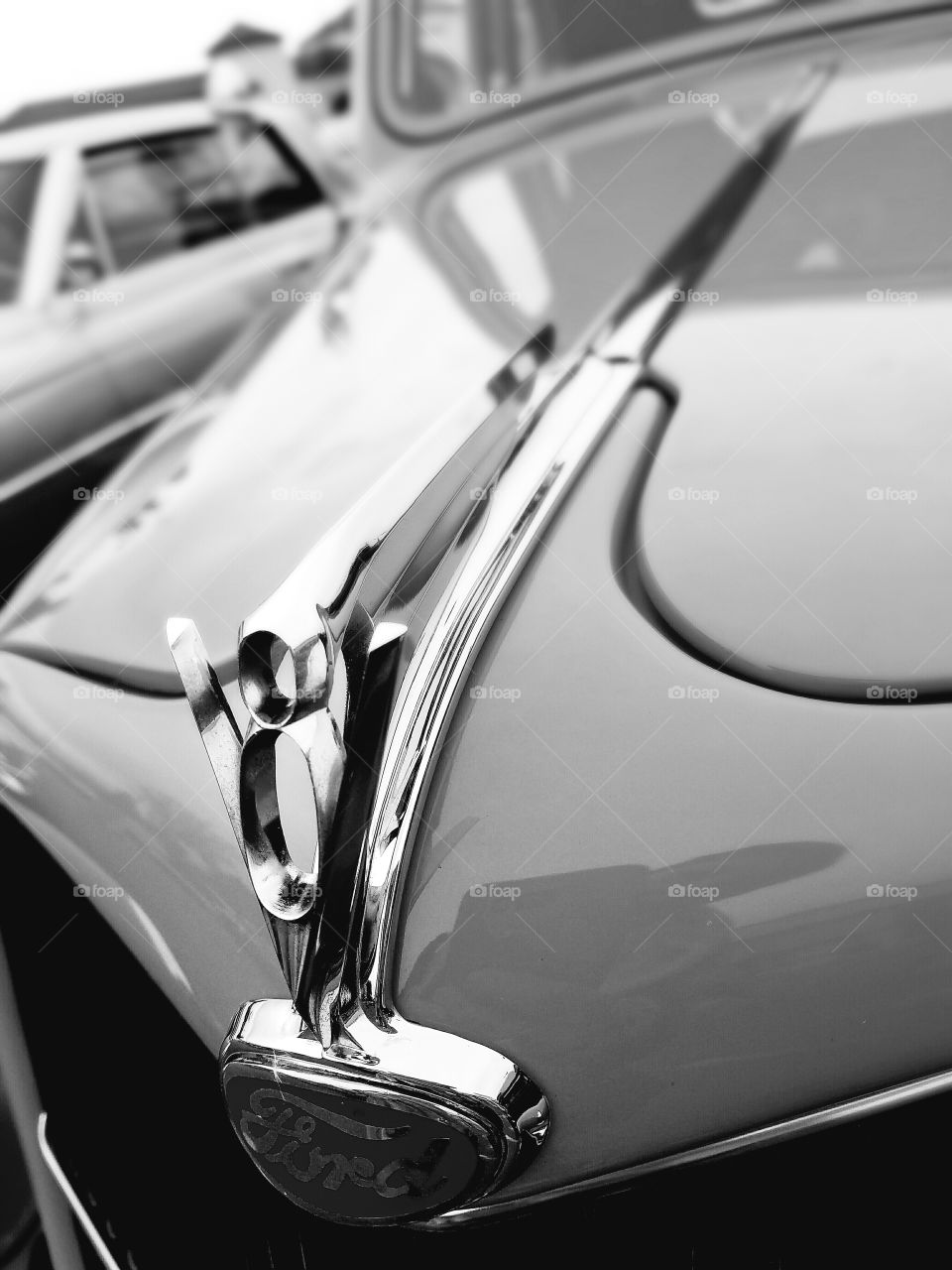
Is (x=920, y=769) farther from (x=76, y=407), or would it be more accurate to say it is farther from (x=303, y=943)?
(x=76, y=407)

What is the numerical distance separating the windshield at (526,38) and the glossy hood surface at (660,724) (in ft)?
1.90

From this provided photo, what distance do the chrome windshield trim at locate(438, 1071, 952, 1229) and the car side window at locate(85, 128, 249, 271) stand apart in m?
2.61

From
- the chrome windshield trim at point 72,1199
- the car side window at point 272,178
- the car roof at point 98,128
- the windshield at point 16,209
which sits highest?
the car side window at point 272,178

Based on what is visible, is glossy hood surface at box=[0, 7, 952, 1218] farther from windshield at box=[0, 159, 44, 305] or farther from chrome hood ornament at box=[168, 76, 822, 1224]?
windshield at box=[0, 159, 44, 305]

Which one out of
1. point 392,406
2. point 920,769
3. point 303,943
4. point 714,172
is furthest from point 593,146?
point 303,943

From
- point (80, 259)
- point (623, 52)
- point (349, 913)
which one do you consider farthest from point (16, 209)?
point (349, 913)

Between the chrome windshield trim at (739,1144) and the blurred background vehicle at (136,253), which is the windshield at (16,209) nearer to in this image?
the blurred background vehicle at (136,253)

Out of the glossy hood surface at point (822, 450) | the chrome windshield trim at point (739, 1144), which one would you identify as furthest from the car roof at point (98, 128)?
the chrome windshield trim at point (739, 1144)

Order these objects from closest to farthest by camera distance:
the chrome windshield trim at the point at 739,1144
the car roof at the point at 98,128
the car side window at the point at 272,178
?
the chrome windshield trim at the point at 739,1144 < the car roof at the point at 98,128 < the car side window at the point at 272,178

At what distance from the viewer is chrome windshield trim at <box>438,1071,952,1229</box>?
0.79 m

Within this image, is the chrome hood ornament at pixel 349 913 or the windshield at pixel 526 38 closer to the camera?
the chrome hood ornament at pixel 349 913

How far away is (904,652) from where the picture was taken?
2.91ft

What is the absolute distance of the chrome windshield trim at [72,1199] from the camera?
1.08 m

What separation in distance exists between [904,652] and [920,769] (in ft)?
0.35
